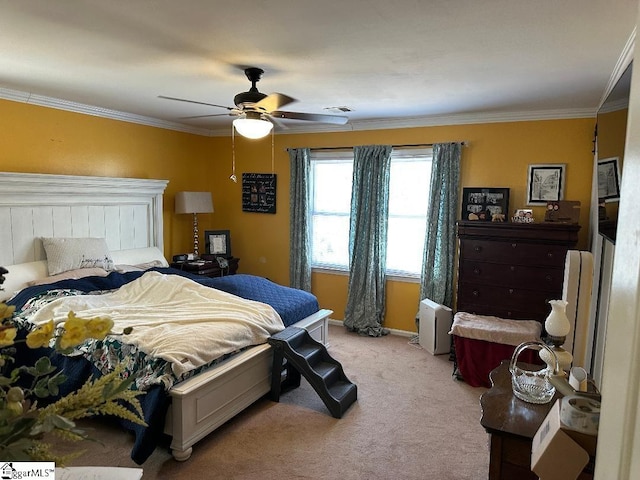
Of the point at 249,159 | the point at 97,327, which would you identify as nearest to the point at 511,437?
the point at 97,327

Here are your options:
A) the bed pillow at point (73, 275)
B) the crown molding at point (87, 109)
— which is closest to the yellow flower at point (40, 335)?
the bed pillow at point (73, 275)

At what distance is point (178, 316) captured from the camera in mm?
3082

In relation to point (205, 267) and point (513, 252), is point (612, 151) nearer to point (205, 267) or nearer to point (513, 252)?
point (513, 252)

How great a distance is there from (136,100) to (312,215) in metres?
2.33

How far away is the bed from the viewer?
2.52 m

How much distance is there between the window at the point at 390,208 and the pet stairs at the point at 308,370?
1879mm

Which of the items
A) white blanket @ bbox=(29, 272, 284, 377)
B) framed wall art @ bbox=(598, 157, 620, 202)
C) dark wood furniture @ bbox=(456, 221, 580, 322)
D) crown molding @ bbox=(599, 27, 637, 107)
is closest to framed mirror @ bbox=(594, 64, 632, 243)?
framed wall art @ bbox=(598, 157, 620, 202)

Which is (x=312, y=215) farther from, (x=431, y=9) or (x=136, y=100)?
(x=431, y=9)

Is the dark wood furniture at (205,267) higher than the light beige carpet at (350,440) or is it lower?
higher

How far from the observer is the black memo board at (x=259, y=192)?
552 cm

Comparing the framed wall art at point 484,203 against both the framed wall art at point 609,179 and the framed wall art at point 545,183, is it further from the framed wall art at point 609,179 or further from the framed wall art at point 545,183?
the framed wall art at point 609,179

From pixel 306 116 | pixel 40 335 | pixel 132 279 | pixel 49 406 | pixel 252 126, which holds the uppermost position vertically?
pixel 306 116

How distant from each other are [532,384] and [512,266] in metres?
2.18

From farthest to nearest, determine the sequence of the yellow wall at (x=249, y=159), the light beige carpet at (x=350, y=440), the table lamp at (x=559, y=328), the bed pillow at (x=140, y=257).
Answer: the bed pillow at (x=140, y=257) → the yellow wall at (x=249, y=159) → the light beige carpet at (x=350, y=440) → the table lamp at (x=559, y=328)
